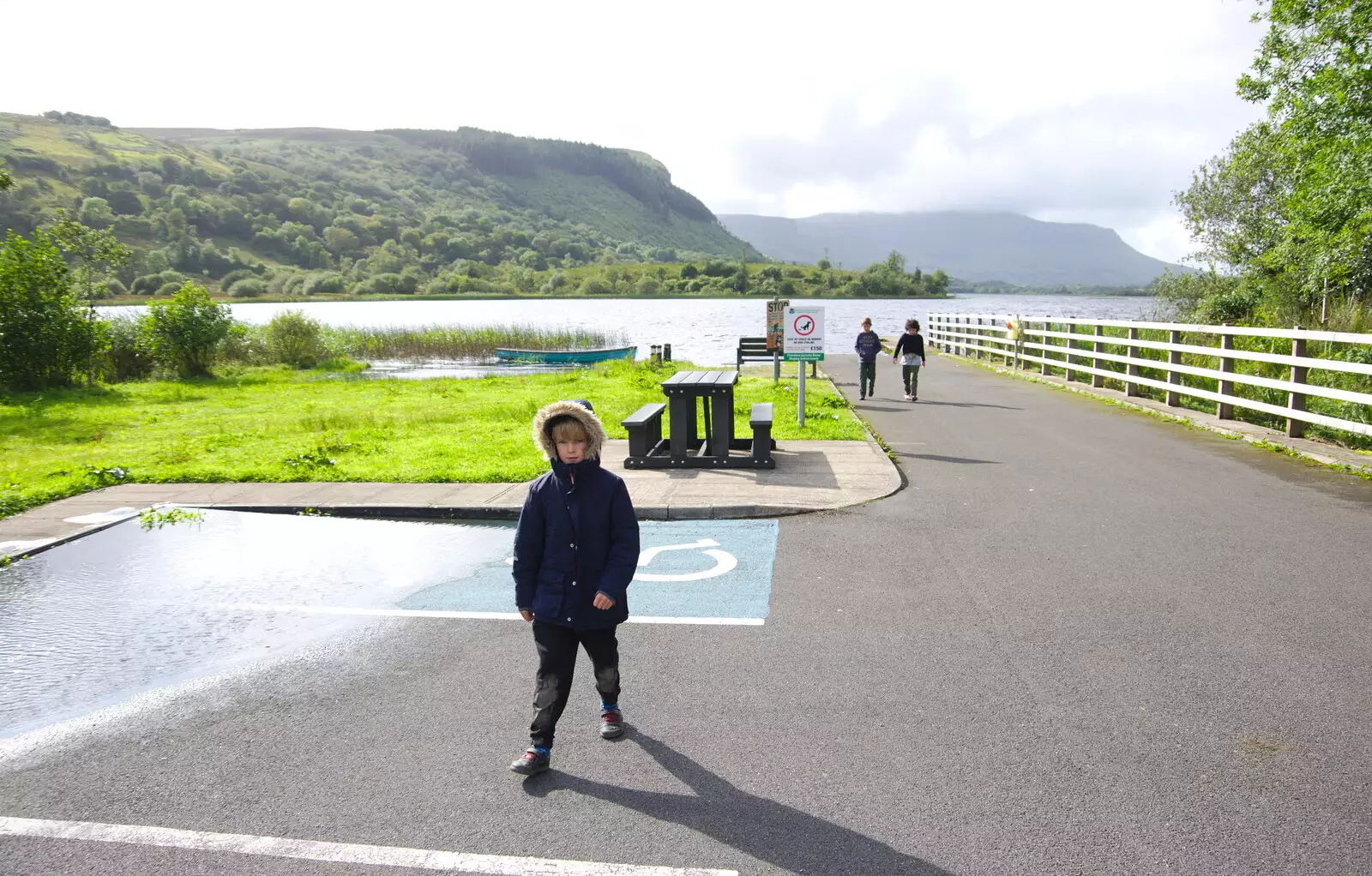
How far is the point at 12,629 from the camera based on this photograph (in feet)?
18.1

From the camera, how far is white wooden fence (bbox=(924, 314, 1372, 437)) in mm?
10852

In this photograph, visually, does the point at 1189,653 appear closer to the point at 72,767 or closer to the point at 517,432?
the point at 72,767

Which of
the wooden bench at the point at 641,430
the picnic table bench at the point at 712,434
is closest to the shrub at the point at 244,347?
the wooden bench at the point at 641,430

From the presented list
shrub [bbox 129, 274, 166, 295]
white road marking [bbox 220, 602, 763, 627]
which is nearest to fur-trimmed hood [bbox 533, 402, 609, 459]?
white road marking [bbox 220, 602, 763, 627]

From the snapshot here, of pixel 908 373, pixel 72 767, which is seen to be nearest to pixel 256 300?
pixel 908 373

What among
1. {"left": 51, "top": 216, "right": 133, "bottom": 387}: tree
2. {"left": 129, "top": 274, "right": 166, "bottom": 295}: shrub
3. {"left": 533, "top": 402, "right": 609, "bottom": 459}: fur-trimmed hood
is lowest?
{"left": 533, "top": 402, "right": 609, "bottom": 459}: fur-trimmed hood

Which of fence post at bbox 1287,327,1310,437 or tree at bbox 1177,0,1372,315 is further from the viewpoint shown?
tree at bbox 1177,0,1372,315

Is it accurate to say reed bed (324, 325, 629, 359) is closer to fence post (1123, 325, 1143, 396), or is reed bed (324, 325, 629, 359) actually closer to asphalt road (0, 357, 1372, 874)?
fence post (1123, 325, 1143, 396)

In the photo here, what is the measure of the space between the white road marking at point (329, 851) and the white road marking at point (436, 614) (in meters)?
2.43

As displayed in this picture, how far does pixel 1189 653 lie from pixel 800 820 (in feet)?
9.08

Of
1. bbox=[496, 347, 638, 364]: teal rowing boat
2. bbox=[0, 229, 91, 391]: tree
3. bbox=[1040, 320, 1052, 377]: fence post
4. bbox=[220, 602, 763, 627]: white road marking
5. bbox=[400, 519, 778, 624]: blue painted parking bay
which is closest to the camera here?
bbox=[220, 602, 763, 627]: white road marking

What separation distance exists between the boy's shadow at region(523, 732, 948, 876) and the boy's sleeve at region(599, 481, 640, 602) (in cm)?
78

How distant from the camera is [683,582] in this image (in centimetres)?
630

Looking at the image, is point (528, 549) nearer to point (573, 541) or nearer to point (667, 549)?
point (573, 541)
